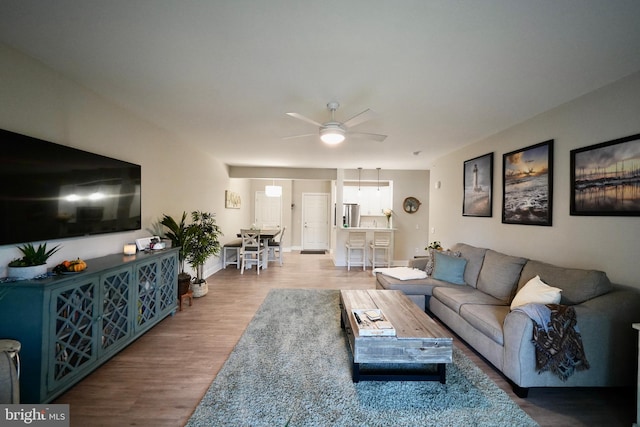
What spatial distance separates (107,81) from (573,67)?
3.98 meters

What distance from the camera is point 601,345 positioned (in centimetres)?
201

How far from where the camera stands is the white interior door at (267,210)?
945 cm

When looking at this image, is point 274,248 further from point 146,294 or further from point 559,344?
point 559,344

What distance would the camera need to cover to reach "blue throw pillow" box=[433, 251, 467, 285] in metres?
3.61

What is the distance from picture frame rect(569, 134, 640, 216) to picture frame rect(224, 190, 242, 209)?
6.44 metres

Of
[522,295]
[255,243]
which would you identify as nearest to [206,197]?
[255,243]

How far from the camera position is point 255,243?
618 centimetres

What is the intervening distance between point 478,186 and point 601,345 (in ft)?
8.35

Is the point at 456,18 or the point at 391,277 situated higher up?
the point at 456,18

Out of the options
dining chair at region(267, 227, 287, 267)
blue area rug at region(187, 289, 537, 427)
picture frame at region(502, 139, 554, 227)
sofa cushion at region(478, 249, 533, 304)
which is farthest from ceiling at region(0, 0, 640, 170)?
dining chair at region(267, 227, 287, 267)

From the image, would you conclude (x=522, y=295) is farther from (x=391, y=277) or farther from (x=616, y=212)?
(x=391, y=277)

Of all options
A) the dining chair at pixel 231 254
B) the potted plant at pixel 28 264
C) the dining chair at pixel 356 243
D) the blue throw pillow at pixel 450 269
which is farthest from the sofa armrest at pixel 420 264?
the potted plant at pixel 28 264

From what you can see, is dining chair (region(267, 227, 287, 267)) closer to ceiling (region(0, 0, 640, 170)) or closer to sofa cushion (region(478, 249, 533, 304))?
ceiling (region(0, 0, 640, 170))

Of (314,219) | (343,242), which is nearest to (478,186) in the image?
(343,242)
